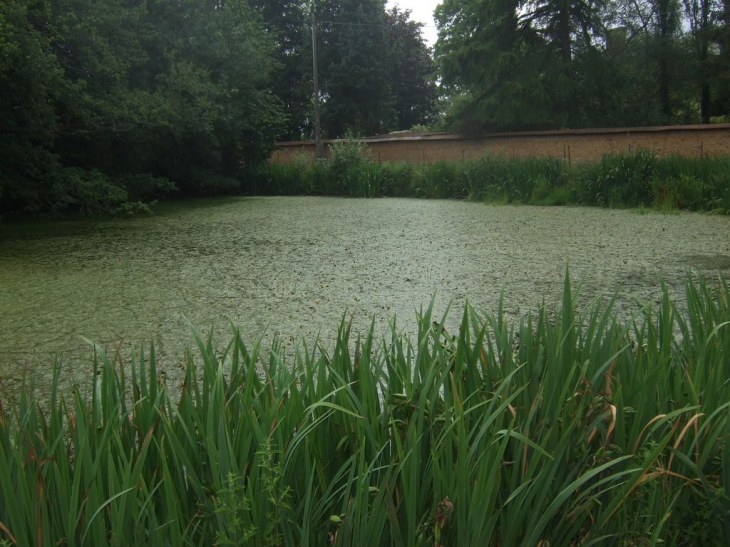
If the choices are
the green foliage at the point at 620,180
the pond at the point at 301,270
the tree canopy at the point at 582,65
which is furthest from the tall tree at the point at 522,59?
the pond at the point at 301,270

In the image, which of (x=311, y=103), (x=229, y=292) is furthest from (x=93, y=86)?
(x=311, y=103)

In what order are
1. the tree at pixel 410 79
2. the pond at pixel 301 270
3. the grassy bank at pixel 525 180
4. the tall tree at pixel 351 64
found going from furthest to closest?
the tree at pixel 410 79 < the tall tree at pixel 351 64 < the grassy bank at pixel 525 180 < the pond at pixel 301 270

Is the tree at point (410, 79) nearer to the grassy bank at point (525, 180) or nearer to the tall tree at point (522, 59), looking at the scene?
the tall tree at point (522, 59)

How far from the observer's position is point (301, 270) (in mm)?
4293

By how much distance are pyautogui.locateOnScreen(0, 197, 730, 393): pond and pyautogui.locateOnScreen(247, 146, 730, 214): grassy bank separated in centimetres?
55

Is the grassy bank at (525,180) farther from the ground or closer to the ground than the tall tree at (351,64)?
closer to the ground

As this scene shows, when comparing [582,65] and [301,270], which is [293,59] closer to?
[582,65]

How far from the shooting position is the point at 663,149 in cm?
1155

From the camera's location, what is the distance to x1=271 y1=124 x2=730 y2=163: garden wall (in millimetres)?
11117

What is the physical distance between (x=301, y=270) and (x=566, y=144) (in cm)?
976

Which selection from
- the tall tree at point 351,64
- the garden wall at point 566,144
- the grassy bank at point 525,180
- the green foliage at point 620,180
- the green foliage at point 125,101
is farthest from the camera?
the tall tree at point 351,64

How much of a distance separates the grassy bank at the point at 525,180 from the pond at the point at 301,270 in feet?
1.80

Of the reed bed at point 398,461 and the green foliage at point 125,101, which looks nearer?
the reed bed at point 398,461

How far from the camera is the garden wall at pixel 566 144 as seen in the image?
438 inches
